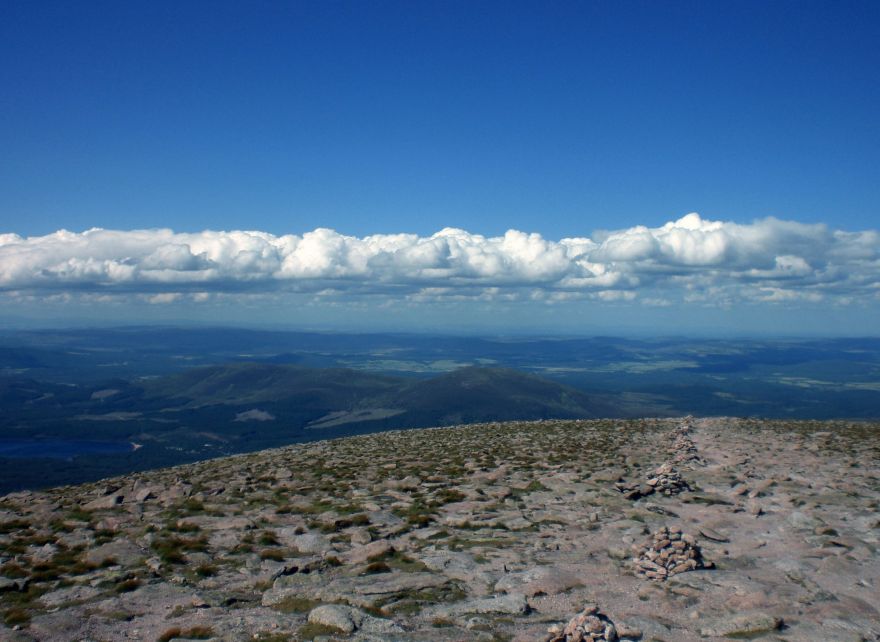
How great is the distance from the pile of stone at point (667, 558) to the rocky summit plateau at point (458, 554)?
0.05 metres

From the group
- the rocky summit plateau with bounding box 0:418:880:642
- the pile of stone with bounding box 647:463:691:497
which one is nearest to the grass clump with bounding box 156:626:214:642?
the rocky summit plateau with bounding box 0:418:880:642

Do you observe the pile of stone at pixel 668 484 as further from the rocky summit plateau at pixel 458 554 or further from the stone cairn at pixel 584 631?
the stone cairn at pixel 584 631

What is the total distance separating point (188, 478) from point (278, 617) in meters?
21.8

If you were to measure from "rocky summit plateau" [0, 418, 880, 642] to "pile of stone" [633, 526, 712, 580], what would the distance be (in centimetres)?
5

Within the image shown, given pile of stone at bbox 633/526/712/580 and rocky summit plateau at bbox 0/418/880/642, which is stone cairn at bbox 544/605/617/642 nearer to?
rocky summit plateau at bbox 0/418/880/642

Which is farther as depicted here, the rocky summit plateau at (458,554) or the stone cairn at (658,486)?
the stone cairn at (658,486)

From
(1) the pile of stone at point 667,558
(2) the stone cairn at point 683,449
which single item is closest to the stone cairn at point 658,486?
(2) the stone cairn at point 683,449

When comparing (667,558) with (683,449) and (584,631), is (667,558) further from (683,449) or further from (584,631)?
(683,449)

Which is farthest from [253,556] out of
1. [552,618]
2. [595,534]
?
[595,534]

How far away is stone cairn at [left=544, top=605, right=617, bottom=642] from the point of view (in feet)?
33.8

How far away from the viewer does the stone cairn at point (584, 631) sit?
33.8ft

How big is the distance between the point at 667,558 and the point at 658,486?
9.83m

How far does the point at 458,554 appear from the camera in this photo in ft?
54.0

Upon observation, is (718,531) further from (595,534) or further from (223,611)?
(223,611)
